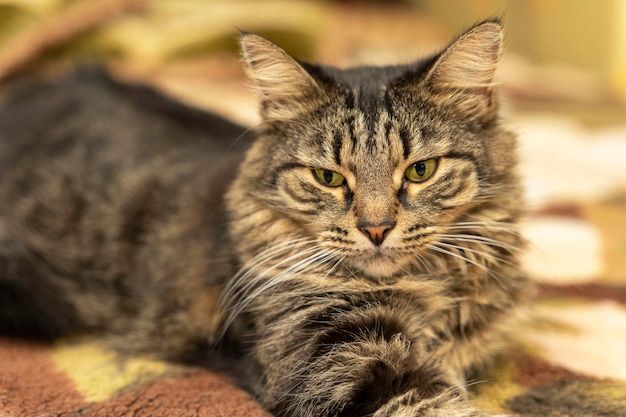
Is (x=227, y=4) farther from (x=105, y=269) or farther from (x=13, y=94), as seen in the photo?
(x=105, y=269)

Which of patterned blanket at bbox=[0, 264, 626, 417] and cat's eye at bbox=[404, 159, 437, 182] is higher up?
cat's eye at bbox=[404, 159, 437, 182]

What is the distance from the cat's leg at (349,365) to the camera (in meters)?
1.16

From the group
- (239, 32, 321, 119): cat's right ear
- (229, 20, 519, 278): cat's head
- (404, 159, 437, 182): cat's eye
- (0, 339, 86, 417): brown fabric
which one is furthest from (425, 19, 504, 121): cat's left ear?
(0, 339, 86, 417): brown fabric

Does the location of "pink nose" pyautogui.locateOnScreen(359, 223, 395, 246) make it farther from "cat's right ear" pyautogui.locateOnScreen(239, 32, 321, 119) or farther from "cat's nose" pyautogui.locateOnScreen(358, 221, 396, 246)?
"cat's right ear" pyautogui.locateOnScreen(239, 32, 321, 119)

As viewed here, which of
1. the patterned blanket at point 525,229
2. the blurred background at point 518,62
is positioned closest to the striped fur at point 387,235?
the patterned blanket at point 525,229

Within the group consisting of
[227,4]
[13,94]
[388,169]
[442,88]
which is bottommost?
[388,169]

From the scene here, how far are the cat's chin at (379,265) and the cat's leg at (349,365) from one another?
57 millimetres

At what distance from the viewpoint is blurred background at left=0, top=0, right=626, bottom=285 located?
2.21m

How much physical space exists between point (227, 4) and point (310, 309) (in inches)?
105

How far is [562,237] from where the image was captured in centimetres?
214

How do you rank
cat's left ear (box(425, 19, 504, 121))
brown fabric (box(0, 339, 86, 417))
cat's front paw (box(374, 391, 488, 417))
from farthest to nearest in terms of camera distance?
cat's left ear (box(425, 19, 504, 121)) < brown fabric (box(0, 339, 86, 417)) < cat's front paw (box(374, 391, 488, 417))

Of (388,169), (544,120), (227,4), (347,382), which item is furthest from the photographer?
(227,4)

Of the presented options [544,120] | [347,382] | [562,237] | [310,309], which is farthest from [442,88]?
[544,120]

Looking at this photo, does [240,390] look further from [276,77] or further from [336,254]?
[276,77]
